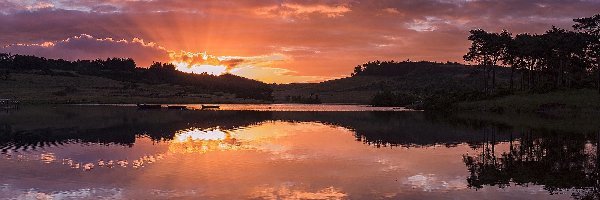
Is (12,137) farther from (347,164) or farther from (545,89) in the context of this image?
(545,89)

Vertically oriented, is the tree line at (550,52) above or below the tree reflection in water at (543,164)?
above

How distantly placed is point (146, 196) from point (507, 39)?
121679 millimetres

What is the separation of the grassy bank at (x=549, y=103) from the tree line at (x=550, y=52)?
512 centimetres

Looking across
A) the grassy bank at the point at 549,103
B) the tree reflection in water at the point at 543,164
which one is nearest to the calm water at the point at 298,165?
the tree reflection in water at the point at 543,164

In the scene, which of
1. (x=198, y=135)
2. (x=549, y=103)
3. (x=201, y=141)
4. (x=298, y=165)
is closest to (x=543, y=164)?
(x=298, y=165)

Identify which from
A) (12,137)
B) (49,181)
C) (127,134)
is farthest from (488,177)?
(12,137)

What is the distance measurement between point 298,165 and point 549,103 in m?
86.6

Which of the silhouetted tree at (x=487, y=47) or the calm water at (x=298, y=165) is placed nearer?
the calm water at (x=298, y=165)

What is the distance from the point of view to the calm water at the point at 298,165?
1084 inches

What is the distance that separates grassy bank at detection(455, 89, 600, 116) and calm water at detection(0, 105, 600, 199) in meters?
43.8

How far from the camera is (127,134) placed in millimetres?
60750

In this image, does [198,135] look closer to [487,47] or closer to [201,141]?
[201,141]

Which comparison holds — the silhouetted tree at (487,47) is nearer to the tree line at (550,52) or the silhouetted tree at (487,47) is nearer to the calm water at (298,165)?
the tree line at (550,52)

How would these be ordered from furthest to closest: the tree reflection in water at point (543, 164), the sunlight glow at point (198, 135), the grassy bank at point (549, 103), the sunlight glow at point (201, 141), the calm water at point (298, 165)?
the grassy bank at point (549, 103)
the sunlight glow at point (198, 135)
the sunlight glow at point (201, 141)
the tree reflection in water at point (543, 164)
the calm water at point (298, 165)
